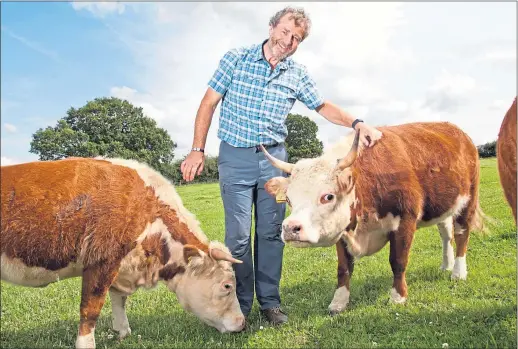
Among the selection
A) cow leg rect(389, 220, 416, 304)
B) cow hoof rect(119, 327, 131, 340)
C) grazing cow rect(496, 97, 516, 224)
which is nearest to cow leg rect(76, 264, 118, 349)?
cow hoof rect(119, 327, 131, 340)

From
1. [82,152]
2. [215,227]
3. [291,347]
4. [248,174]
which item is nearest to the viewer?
[291,347]

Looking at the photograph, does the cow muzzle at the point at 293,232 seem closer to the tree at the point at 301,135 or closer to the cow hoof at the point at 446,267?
the cow hoof at the point at 446,267

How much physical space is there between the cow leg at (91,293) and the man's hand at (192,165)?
1.40 m

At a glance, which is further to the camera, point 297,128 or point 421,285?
point 297,128

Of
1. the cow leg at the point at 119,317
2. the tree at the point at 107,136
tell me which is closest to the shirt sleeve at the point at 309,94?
the cow leg at the point at 119,317

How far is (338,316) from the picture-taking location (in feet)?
20.7

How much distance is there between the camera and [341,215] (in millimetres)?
5781

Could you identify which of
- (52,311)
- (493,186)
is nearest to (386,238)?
(52,311)

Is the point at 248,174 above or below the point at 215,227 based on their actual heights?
above

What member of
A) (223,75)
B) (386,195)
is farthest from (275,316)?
(223,75)

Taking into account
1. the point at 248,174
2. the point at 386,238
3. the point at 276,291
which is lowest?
the point at 276,291

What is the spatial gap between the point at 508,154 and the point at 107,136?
131 ft

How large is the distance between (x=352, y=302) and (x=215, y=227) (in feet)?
34.5

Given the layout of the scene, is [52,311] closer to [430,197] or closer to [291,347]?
[291,347]
